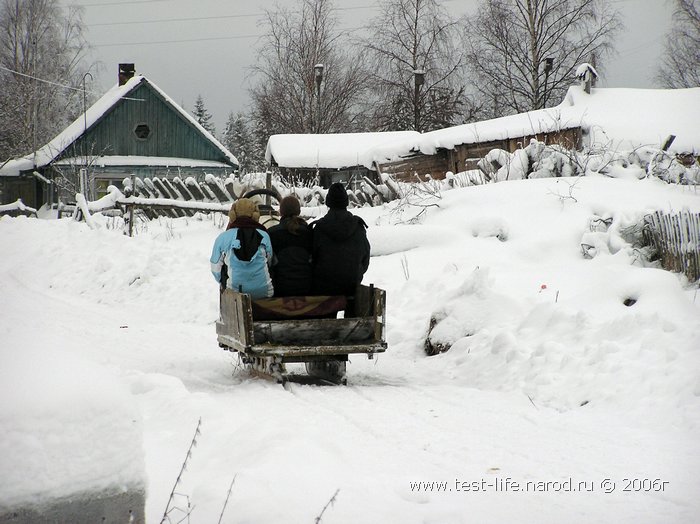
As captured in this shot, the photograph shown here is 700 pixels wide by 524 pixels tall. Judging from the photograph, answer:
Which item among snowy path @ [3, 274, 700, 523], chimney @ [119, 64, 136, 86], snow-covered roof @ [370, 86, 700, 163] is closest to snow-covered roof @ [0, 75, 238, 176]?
chimney @ [119, 64, 136, 86]

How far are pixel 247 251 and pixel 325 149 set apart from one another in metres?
26.4

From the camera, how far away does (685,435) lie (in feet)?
17.8

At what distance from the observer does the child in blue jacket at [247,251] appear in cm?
762

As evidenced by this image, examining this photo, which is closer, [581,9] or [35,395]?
[35,395]

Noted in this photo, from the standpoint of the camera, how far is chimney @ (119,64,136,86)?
39500mm

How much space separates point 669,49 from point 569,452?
4448cm

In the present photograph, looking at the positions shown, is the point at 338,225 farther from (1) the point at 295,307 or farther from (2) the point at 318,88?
(2) the point at 318,88

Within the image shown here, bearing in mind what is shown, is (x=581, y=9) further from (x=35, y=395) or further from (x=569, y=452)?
(x=35, y=395)

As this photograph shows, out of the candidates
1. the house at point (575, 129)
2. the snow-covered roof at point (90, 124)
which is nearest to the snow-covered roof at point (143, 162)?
the snow-covered roof at point (90, 124)

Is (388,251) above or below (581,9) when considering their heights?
below

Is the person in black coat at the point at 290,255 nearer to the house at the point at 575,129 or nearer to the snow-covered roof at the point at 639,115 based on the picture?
the house at the point at 575,129

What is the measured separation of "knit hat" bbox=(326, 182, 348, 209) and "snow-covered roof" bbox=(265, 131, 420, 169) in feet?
77.8

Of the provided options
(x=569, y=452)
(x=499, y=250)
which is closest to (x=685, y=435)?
(x=569, y=452)

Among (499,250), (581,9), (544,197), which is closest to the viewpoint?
(499,250)
